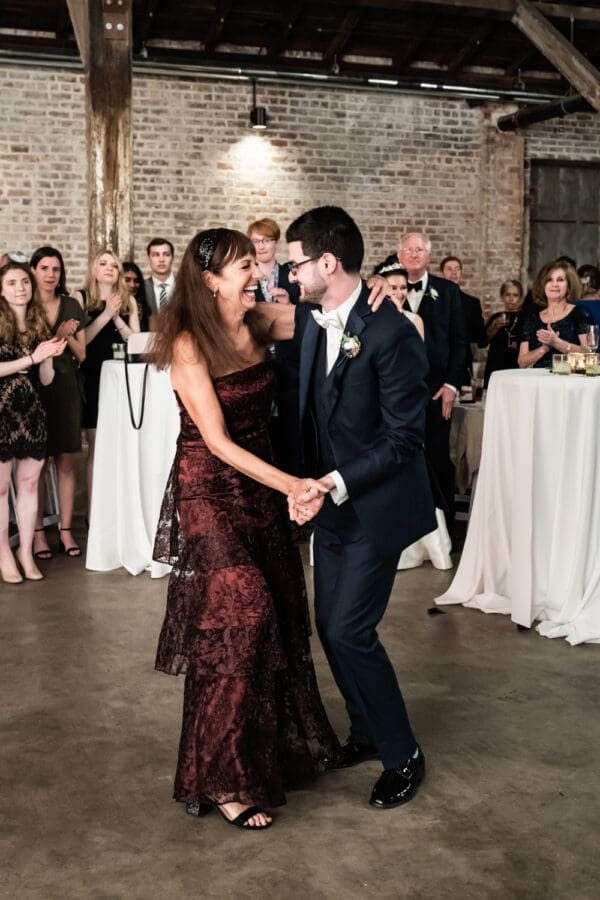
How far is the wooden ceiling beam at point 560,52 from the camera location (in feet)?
28.8

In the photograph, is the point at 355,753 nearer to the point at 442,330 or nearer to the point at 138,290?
the point at 442,330

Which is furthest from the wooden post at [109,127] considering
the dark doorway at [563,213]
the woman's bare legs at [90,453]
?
the dark doorway at [563,213]

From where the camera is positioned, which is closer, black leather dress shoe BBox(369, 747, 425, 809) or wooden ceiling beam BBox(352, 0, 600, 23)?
black leather dress shoe BBox(369, 747, 425, 809)

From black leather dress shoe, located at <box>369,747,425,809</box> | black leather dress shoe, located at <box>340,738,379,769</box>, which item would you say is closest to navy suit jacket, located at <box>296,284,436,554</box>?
black leather dress shoe, located at <box>369,747,425,809</box>

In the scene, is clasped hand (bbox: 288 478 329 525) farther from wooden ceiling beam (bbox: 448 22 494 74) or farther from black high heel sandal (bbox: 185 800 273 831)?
wooden ceiling beam (bbox: 448 22 494 74)

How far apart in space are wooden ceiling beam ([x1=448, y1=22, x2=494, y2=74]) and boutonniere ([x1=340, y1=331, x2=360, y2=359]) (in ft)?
28.7

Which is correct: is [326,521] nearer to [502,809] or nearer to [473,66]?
[502,809]

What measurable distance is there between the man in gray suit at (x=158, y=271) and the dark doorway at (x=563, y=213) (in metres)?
5.92

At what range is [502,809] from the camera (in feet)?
9.41

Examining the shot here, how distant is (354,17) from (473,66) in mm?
2018

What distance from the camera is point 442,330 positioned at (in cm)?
578

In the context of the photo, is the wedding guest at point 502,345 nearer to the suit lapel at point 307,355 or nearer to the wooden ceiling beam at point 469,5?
the wooden ceiling beam at point 469,5

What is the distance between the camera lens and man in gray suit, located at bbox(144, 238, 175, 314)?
22.6 feet

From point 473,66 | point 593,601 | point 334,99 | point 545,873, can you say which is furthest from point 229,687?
point 473,66
